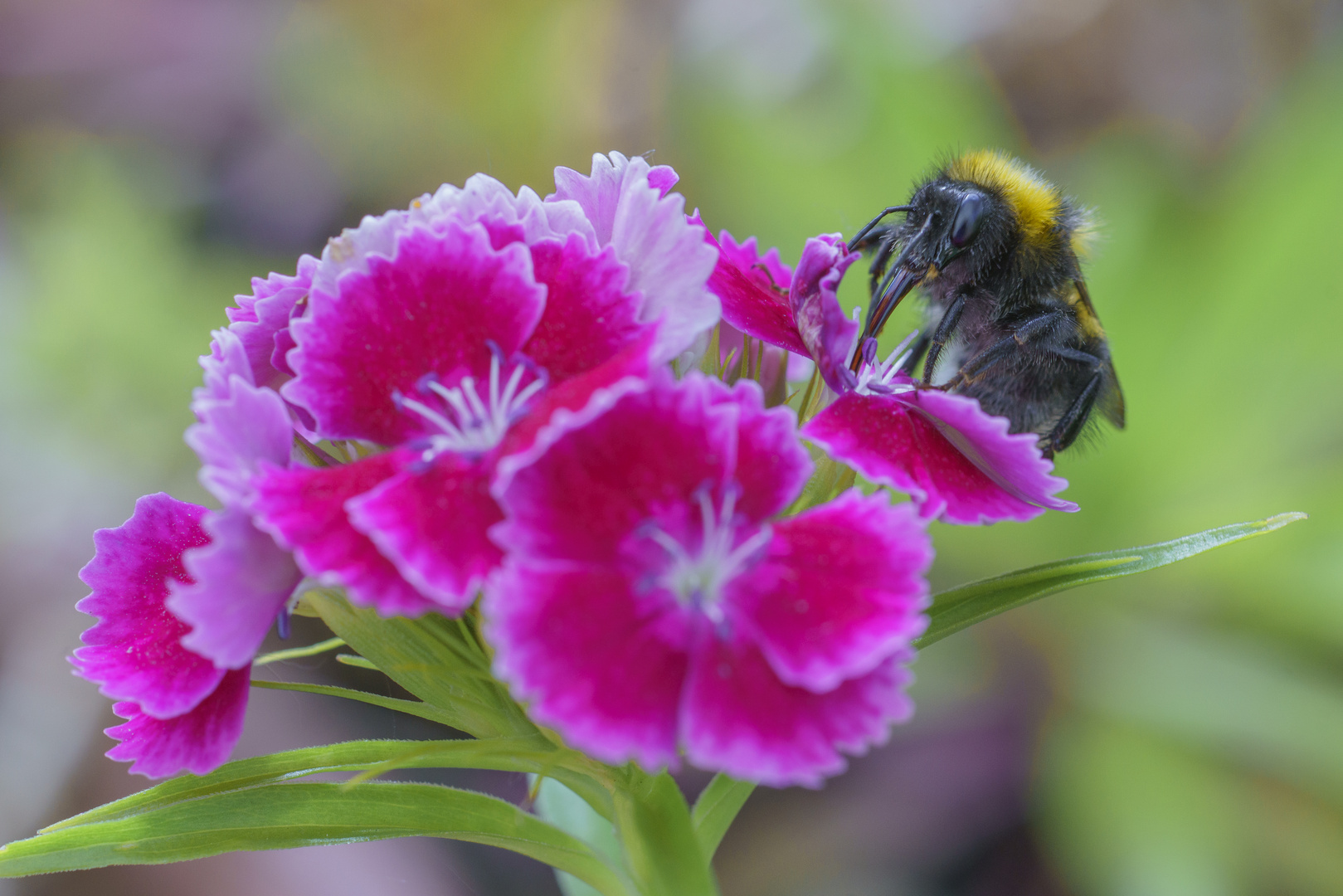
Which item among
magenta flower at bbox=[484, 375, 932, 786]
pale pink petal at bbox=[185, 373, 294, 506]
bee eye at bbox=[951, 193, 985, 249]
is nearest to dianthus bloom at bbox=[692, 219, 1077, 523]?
magenta flower at bbox=[484, 375, 932, 786]

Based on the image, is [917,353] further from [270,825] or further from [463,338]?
[270,825]

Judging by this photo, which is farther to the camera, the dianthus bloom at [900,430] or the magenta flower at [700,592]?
the dianthus bloom at [900,430]

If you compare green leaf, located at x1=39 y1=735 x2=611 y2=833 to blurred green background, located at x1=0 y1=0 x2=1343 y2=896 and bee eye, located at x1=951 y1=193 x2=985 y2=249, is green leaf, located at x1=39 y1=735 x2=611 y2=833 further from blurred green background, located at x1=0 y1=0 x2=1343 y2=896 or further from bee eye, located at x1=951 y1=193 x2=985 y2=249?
blurred green background, located at x1=0 y1=0 x2=1343 y2=896

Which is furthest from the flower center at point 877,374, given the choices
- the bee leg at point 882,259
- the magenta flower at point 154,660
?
the magenta flower at point 154,660

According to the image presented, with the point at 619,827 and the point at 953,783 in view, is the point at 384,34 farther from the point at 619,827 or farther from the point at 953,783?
the point at 619,827

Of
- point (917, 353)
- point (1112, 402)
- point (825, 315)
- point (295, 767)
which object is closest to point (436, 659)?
point (295, 767)

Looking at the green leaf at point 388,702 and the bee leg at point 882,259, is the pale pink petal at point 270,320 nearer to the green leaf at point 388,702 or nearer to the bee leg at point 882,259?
the green leaf at point 388,702

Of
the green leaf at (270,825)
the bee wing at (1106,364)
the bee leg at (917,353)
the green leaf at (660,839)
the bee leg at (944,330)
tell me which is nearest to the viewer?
the green leaf at (270,825)
